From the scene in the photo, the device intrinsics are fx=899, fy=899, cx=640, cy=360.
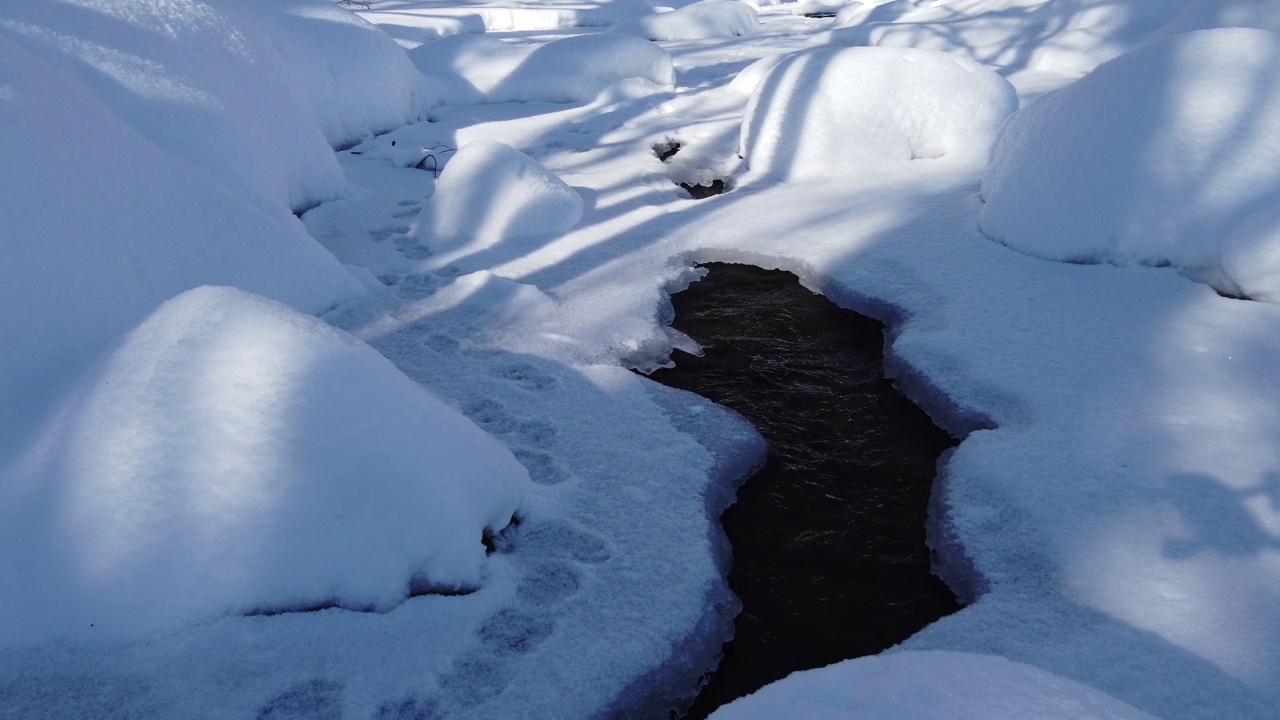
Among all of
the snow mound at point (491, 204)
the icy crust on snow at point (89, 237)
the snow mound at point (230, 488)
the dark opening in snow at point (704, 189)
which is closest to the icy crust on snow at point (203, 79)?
the icy crust on snow at point (89, 237)

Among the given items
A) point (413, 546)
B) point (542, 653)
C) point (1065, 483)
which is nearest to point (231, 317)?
point (413, 546)

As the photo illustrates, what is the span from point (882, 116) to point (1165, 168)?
1.84 metres

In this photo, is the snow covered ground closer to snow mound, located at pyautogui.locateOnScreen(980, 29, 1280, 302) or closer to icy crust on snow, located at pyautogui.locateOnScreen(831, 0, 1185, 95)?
snow mound, located at pyautogui.locateOnScreen(980, 29, 1280, 302)

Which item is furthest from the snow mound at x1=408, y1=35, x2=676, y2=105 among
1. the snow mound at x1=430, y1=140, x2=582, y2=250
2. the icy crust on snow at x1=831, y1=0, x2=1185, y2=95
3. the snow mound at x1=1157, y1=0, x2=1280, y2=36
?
the snow mound at x1=1157, y1=0, x2=1280, y2=36

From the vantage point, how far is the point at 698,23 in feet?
38.9

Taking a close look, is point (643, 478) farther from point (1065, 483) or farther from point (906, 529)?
point (1065, 483)

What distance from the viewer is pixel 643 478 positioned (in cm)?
247

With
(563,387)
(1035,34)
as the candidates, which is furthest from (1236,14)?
(563,387)

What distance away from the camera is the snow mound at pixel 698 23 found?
11492mm

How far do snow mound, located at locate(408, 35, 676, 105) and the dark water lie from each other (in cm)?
434

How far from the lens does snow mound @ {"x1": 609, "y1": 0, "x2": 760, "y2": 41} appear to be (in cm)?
1149

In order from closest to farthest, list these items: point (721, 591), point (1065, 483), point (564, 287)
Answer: point (721, 591)
point (1065, 483)
point (564, 287)

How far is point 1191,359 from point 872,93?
8.90 ft

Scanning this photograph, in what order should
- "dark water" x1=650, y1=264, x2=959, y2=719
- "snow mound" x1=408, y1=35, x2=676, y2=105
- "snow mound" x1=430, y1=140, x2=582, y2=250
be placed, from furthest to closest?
"snow mound" x1=408, y1=35, x2=676, y2=105
"snow mound" x1=430, y1=140, x2=582, y2=250
"dark water" x1=650, y1=264, x2=959, y2=719
